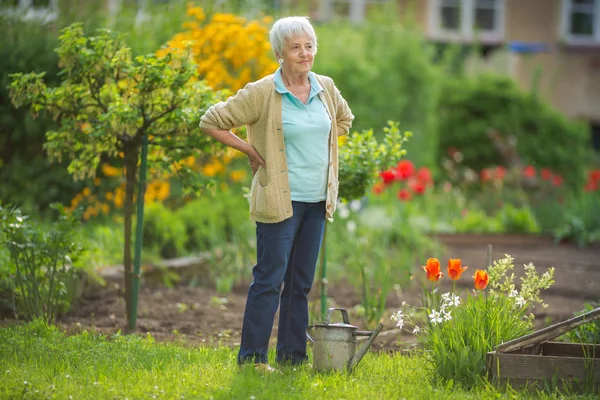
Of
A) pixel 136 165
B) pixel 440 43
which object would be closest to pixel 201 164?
pixel 136 165

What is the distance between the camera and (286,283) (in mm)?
4855

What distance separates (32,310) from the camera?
580cm

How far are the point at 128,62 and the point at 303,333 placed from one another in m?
2.00

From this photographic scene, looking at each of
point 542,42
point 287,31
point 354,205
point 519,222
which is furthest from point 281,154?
point 542,42

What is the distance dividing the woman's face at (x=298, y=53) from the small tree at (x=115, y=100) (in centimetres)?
110

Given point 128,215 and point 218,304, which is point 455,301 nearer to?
point 128,215

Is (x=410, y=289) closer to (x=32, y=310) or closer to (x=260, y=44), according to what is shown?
(x=260, y=44)

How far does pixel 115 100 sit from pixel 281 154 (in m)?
1.62

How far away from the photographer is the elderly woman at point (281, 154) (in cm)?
454

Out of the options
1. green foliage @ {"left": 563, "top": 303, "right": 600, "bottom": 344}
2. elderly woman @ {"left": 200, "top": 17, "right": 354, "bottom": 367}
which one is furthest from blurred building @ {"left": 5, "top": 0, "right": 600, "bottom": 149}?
elderly woman @ {"left": 200, "top": 17, "right": 354, "bottom": 367}

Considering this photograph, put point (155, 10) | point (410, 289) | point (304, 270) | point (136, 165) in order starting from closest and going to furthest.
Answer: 1. point (304, 270)
2. point (136, 165)
3. point (410, 289)
4. point (155, 10)

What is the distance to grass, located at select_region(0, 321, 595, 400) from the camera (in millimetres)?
4129

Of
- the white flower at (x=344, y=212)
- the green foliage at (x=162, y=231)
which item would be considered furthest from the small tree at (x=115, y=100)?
the white flower at (x=344, y=212)

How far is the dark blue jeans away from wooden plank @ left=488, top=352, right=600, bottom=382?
1.07 metres
